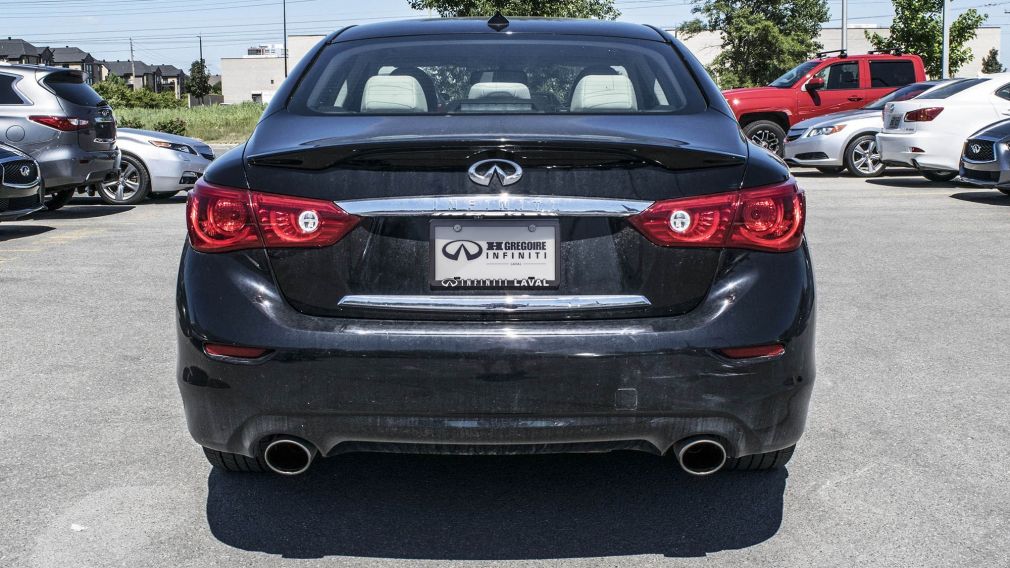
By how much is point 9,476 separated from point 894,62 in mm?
20418

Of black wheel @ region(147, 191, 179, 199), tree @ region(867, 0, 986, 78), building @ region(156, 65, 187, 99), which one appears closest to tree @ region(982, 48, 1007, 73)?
tree @ region(867, 0, 986, 78)

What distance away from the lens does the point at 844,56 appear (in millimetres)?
22219

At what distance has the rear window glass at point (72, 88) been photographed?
13.4 metres

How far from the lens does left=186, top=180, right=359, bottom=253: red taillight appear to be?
3174mm

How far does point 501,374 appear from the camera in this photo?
311 centimetres

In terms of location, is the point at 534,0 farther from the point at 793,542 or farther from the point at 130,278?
the point at 793,542

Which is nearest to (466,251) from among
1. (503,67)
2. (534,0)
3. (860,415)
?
(503,67)

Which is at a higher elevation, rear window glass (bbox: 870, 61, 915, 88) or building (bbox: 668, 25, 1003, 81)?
building (bbox: 668, 25, 1003, 81)

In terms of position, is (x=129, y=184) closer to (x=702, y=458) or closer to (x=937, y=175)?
(x=937, y=175)

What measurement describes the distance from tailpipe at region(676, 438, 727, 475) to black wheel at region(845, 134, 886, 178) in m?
15.9

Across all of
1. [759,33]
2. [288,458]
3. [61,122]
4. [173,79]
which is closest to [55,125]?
[61,122]

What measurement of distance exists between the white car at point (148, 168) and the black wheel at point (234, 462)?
38.1ft

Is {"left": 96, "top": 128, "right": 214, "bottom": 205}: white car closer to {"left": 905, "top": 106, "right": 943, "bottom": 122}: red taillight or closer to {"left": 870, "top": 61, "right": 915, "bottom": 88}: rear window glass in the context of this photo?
{"left": 905, "top": 106, "right": 943, "bottom": 122}: red taillight

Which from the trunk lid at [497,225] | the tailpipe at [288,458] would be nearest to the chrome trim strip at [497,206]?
the trunk lid at [497,225]
